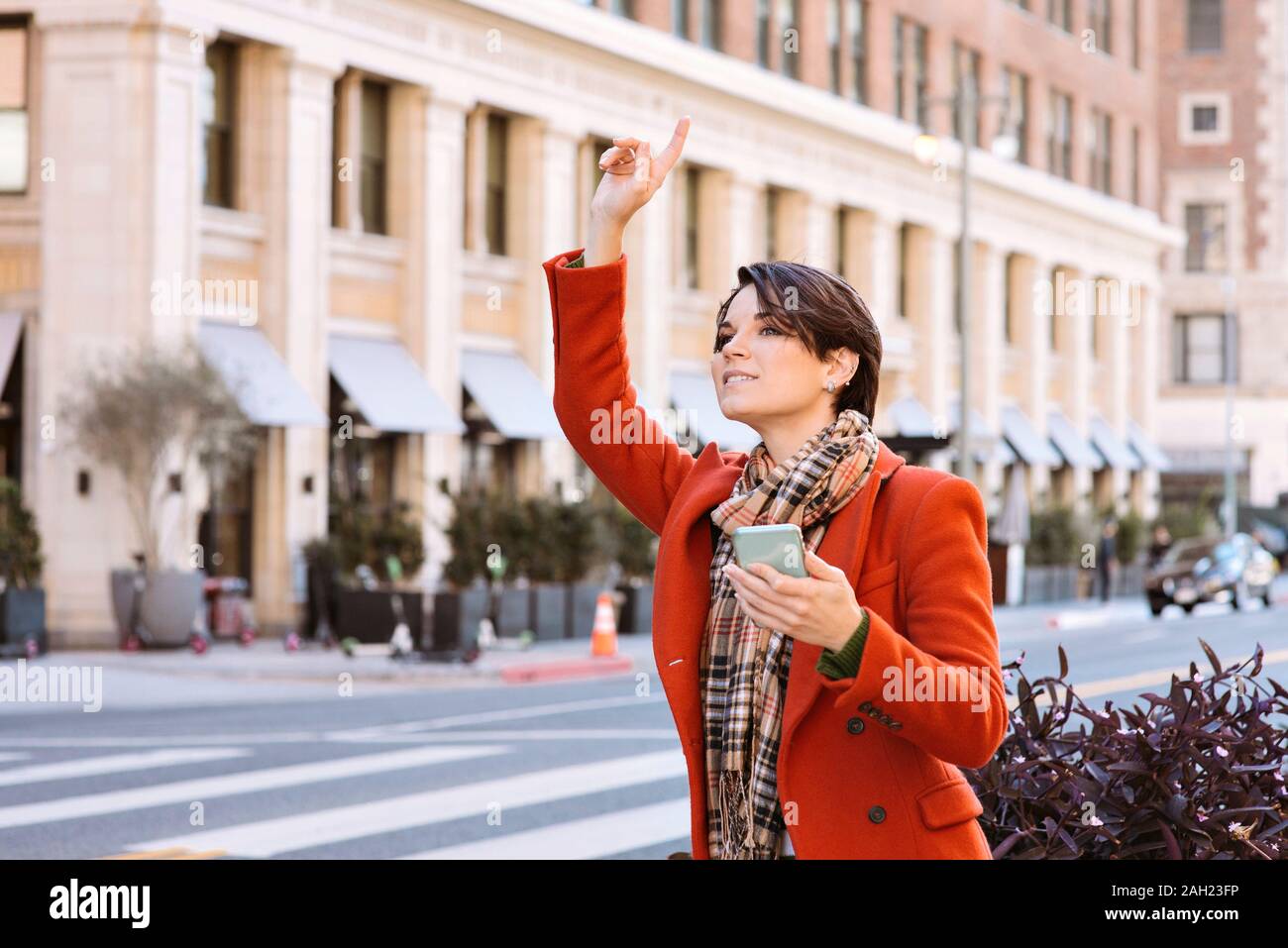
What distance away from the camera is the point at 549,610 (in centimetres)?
2606

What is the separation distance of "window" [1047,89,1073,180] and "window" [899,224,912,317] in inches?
334

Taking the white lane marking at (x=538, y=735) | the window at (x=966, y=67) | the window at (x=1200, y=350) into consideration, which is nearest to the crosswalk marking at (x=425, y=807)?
the white lane marking at (x=538, y=735)

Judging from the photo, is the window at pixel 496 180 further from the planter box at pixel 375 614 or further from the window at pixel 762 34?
the planter box at pixel 375 614

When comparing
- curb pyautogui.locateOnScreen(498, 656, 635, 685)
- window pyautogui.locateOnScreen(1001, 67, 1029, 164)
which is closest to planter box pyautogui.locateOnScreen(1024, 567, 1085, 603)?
window pyautogui.locateOnScreen(1001, 67, 1029, 164)

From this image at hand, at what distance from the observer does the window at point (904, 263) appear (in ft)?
151

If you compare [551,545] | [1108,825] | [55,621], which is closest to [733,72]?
[551,545]

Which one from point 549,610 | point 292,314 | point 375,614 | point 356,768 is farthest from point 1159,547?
point 356,768

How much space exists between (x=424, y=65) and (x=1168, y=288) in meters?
47.9

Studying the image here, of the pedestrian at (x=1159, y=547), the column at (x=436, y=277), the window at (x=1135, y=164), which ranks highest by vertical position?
the window at (x=1135, y=164)

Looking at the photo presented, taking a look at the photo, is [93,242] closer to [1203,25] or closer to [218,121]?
[218,121]

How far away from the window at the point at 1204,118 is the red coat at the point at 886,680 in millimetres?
68871

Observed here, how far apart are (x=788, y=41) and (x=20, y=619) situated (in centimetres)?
2326

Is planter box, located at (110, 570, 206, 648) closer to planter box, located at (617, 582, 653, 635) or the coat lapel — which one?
planter box, located at (617, 582, 653, 635)
